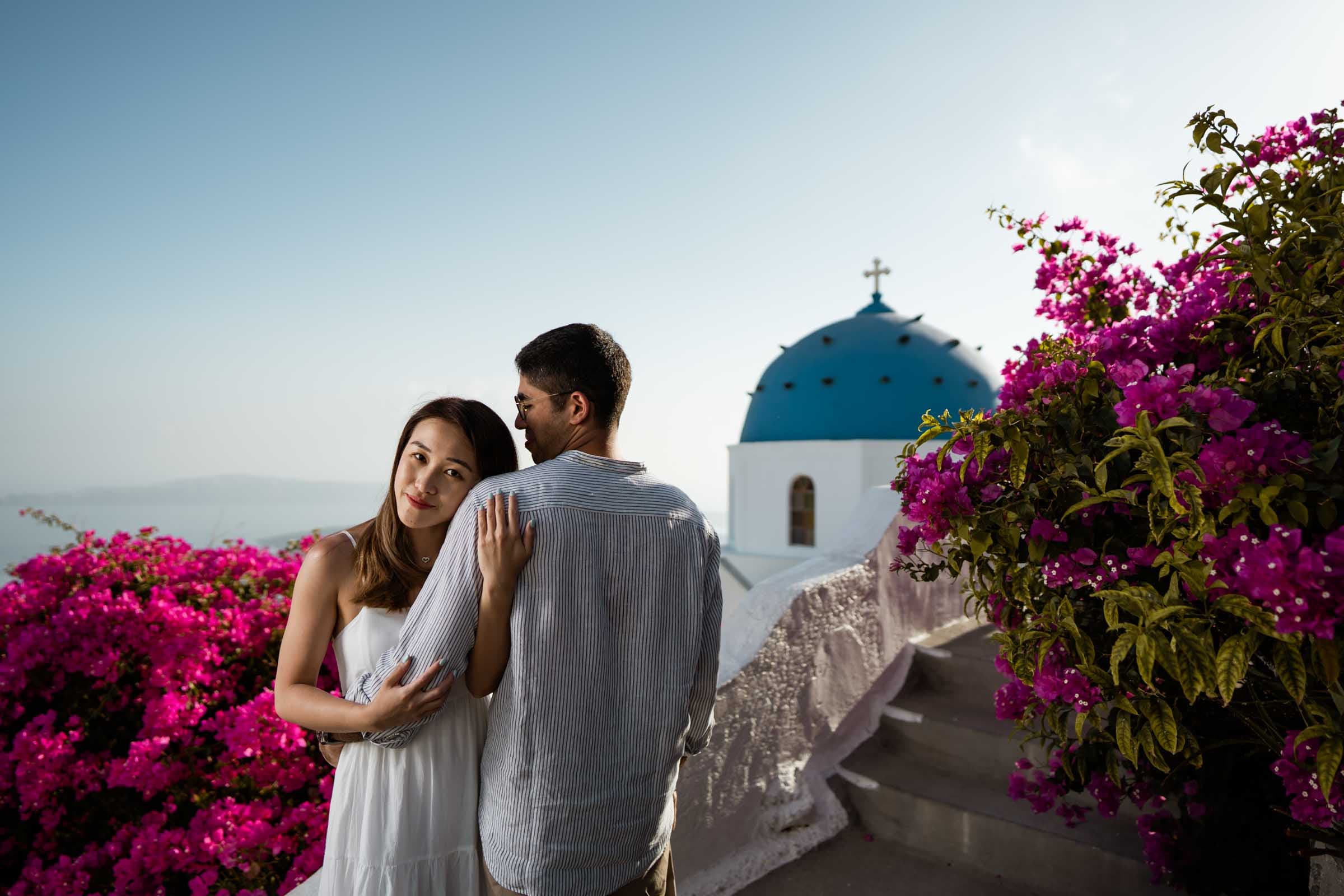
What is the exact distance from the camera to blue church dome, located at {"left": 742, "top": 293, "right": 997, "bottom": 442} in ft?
52.5

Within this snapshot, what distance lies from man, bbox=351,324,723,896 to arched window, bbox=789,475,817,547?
50.6 feet

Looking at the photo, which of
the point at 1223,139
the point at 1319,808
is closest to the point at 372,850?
the point at 1319,808

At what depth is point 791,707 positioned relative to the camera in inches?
137

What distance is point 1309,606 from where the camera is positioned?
109cm

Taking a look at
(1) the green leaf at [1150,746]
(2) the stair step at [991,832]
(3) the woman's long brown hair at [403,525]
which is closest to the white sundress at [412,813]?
(3) the woman's long brown hair at [403,525]

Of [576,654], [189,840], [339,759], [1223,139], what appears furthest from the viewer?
[189,840]

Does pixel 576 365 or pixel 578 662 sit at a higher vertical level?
pixel 576 365

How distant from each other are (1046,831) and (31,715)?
4.47 m

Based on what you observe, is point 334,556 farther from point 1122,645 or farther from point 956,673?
point 956,673

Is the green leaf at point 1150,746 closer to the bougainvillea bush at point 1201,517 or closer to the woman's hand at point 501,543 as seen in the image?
the bougainvillea bush at point 1201,517

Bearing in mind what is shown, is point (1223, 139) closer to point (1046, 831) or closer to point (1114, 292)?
point (1114, 292)

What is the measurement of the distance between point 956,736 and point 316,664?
285 centimetres

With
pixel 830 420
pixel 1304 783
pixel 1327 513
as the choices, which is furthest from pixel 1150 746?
pixel 830 420

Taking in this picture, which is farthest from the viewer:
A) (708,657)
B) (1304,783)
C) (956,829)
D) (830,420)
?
(830,420)
